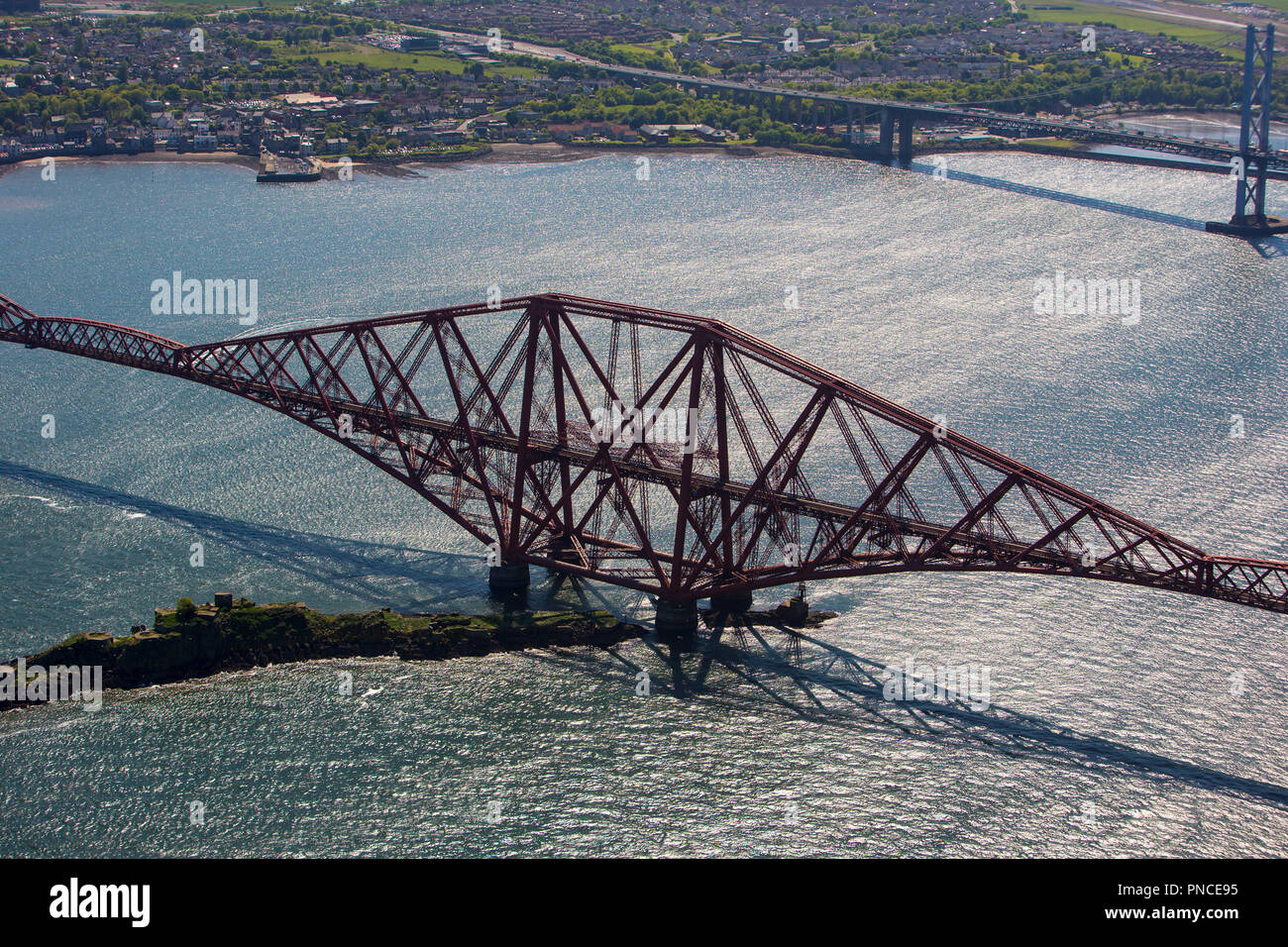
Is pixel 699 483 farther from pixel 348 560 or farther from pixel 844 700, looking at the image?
pixel 348 560

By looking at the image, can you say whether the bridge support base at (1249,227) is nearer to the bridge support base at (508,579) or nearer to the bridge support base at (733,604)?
the bridge support base at (733,604)

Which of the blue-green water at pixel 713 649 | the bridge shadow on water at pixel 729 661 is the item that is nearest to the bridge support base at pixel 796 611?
the bridge shadow on water at pixel 729 661

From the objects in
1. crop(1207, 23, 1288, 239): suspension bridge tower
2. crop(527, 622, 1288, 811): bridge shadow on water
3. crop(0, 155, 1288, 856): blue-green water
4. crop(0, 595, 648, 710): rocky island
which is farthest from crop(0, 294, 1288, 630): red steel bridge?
crop(1207, 23, 1288, 239): suspension bridge tower

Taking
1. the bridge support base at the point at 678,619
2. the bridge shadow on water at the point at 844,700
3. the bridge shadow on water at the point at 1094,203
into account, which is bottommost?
the bridge shadow on water at the point at 844,700

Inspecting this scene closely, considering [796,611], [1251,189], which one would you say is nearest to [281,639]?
[796,611]

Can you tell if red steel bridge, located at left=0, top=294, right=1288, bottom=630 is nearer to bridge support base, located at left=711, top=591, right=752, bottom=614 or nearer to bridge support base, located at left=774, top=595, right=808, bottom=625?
bridge support base, located at left=711, top=591, right=752, bottom=614
